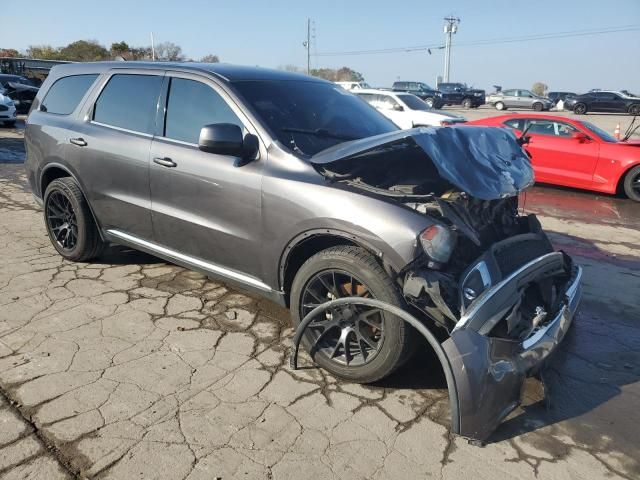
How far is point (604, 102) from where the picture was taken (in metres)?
33.7

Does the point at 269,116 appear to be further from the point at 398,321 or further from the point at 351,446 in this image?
the point at 351,446

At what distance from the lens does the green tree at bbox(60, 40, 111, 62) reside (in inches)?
2327

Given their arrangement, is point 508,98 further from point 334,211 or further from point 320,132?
point 334,211

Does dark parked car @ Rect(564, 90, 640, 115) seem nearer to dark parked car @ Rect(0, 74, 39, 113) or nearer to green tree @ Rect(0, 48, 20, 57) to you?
dark parked car @ Rect(0, 74, 39, 113)

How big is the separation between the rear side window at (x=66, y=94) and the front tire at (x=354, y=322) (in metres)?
2.97

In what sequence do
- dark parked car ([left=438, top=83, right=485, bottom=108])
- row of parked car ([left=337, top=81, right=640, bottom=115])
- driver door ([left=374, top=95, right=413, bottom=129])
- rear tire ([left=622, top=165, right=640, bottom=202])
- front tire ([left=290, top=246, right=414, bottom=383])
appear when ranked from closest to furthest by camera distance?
front tire ([left=290, top=246, right=414, bottom=383])
rear tire ([left=622, top=165, right=640, bottom=202])
driver door ([left=374, top=95, right=413, bottom=129])
row of parked car ([left=337, top=81, right=640, bottom=115])
dark parked car ([left=438, top=83, right=485, bottom=108])

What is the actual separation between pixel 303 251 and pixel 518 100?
40.5 meters

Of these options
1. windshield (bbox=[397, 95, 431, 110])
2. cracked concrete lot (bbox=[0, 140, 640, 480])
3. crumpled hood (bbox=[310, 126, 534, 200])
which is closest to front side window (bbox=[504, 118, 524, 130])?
windshield (bbox=[397, 95, 431, 110])

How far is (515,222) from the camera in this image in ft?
12.3

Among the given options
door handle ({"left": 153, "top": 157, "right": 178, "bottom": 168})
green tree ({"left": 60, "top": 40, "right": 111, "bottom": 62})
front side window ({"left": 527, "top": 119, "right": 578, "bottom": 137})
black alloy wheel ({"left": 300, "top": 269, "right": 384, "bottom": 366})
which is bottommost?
black alloy wheel ({"left": 300, "top": 269, "right": 384, "bottom": 366})

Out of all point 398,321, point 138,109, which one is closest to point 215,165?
point 138,109

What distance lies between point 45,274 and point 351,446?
340 centimetres

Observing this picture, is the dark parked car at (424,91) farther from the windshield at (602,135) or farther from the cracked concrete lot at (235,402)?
the cracked concrete lot at (235,402)

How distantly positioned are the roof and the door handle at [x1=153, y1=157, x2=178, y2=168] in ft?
2.26
